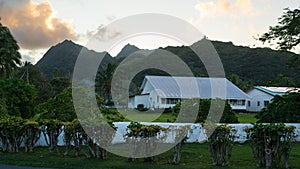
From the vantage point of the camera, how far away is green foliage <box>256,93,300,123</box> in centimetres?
1812

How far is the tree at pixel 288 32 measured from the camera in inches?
670

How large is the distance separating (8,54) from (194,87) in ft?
70.0

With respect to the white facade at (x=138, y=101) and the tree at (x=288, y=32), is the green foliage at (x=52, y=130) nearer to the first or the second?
the tree at (x=288, y=32)

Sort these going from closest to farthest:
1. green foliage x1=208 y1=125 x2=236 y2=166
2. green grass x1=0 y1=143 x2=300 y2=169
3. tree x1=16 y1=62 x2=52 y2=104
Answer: green grass x1=0 y1=143 x2=300 y2=169, green foliage x1=208 y1=125 x2=236 y2=166, tree x1=16 y1=62 x2=52 y2=104

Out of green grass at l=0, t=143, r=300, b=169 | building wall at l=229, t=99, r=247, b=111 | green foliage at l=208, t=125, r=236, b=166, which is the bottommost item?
green grass at l=0, t=143, r=300, b=169

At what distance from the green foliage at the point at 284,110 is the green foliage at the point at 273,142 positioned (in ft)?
31.0

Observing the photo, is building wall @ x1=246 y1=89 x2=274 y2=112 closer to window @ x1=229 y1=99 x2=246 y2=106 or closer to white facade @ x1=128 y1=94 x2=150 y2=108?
window @ x1=229 y1=99 x2=246 y2=106

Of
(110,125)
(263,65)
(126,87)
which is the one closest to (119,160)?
(110,125)

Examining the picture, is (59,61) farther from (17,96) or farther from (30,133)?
(30,133)

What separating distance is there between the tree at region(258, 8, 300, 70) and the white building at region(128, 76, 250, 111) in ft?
75.1

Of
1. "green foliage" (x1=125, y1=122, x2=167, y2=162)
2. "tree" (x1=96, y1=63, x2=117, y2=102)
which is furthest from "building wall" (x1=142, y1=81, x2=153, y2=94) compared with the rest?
"green foliage" (x1=125, y1=122, x2=167, y2=162)

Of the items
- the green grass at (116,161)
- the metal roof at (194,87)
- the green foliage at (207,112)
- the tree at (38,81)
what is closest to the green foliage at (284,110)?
the green foliage at (207,112)

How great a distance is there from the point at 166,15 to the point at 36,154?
23.6 ft

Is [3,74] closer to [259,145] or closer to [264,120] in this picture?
[264,120]
